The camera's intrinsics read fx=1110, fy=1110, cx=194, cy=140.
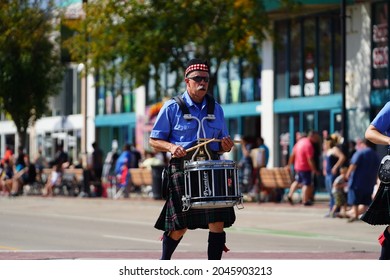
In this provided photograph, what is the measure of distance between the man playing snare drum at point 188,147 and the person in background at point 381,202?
1.14m

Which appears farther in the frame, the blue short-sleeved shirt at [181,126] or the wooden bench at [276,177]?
the wooden bench at [276,177]

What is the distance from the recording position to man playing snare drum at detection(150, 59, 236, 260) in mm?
9102

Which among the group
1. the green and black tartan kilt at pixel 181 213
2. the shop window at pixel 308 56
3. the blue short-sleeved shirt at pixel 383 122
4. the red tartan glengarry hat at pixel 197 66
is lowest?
the green and black tartan kilt at pixel 181 213

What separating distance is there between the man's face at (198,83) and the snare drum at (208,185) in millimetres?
639

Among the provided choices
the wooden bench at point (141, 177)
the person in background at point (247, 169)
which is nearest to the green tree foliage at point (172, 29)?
the wooden bench at point (141, 177)

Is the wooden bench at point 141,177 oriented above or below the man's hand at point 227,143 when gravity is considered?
A: below

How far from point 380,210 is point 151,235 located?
9.59 metres

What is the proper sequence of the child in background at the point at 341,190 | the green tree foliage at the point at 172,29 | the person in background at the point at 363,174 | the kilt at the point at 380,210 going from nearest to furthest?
the kilt at the point at 380,210 → the person in background at the point at 363,174 → the child in background at the point at 341,190 → the green tree foliage at the point at 172,29

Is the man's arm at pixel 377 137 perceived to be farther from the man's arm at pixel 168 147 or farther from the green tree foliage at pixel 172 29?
the green tree foliage at pixel 172 29

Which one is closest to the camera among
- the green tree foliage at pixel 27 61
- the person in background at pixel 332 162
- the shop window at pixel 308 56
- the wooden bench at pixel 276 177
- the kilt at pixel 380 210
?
the kilt at pixel 380 210

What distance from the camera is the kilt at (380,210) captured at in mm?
8906

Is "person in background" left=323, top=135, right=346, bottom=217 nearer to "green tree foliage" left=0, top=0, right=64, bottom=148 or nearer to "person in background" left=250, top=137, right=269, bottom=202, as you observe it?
"person in background" left=250, top=137, right=269, bottom=202

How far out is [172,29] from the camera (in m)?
29.8

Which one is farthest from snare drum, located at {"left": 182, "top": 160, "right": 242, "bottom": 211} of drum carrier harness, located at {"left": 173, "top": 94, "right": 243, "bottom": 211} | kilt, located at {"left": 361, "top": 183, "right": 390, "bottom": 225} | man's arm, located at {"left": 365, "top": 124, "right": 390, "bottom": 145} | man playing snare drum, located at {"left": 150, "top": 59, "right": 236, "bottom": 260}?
man's arm, located at {"left": 365, "top": 124, "right": 390, "bottom": 145}
